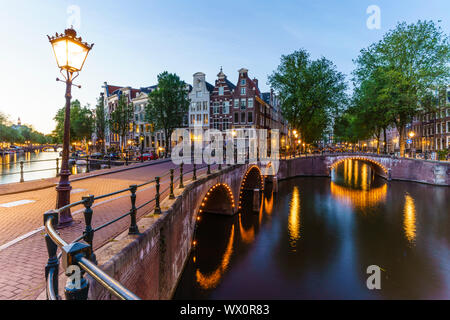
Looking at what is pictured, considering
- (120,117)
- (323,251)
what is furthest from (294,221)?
(120,117)

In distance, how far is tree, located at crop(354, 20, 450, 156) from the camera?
30438 millimetres

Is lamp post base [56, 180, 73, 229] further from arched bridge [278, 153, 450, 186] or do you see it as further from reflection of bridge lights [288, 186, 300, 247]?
arched bridge [278, 153, 450, 186]

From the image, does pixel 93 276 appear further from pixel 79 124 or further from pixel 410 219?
pixel 79 124

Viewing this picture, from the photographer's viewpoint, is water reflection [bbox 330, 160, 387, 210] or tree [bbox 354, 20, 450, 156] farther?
tree [bbox 354, 20, 450, 156]

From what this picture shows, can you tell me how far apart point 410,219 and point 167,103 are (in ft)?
103

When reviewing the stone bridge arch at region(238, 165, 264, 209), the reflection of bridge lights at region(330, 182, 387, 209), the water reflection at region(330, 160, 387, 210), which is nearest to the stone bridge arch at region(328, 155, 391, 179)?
the water reflection at region(330, 160, 387, 210)

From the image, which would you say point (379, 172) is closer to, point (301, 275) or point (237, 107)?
point (237, 107)

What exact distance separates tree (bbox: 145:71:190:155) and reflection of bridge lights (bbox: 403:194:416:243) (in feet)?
94.8

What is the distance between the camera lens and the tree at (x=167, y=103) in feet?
116

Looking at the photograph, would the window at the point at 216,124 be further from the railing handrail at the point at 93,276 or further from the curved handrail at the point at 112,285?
the curved handrail at the point at 112,285

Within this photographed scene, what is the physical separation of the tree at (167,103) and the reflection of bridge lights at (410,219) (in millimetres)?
28885
